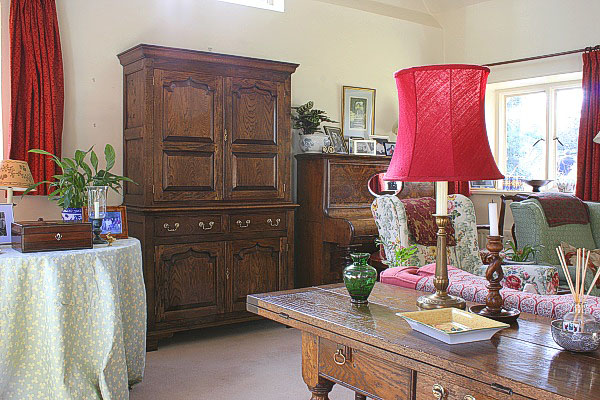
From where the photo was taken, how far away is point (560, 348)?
65.3 inches

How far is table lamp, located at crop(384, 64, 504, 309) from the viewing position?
1866mm

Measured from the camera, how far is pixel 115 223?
144 inches

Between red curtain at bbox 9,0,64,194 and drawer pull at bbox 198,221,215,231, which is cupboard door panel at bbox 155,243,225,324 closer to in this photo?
drawer pull at bbox 198,221,215,231

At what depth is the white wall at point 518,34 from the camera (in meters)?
5.54

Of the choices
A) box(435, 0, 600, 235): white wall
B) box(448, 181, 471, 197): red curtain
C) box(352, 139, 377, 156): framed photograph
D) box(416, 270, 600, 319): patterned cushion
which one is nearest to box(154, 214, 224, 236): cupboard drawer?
box(352, 139, 377, 156): framed photograph

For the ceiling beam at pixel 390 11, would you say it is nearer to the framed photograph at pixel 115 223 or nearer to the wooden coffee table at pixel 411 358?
the framed photograph at pixel 115 223

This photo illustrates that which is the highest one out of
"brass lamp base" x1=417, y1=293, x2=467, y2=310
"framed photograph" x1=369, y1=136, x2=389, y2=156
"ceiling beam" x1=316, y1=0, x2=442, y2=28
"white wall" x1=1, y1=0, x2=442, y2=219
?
"ceiling beam" x1=316, y1=0, x2=442, y2=28

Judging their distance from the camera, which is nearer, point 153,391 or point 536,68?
point 153,391

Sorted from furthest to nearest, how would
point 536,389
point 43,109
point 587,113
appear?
1. point 587,113
2. point 43,109
3. point 536,389

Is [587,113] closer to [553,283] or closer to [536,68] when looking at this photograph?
[536,68]

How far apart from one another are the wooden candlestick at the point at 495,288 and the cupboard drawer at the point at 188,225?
276cm

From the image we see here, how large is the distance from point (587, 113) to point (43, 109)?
450cm

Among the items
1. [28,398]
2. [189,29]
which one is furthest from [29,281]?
[189,29]

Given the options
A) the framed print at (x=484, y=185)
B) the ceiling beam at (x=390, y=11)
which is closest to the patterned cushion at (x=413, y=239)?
the framed print at (x=484, y=185)
